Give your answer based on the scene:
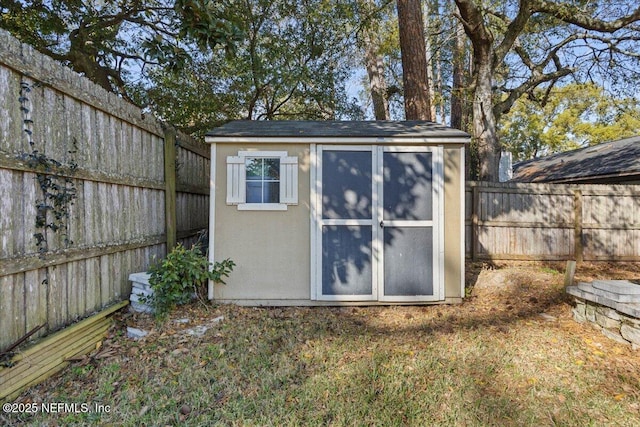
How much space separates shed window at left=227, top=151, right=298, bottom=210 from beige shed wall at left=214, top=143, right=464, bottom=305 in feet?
0.24

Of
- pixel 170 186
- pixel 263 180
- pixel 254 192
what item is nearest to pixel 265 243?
pixel 254 192

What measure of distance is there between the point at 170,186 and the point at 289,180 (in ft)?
5.71

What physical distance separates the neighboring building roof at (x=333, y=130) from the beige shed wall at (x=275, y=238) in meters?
0.15

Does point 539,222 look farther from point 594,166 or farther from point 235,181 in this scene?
point 235,181

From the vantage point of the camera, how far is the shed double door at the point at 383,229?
13.8 feet

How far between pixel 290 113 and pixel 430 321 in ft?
26.2

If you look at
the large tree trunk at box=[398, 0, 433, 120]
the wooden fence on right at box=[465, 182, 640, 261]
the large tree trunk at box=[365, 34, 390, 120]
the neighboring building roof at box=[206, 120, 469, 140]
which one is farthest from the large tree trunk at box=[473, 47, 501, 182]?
the large tree trunk at box=[365, 34, 390, 120]

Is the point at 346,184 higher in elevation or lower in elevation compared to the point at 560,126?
lower

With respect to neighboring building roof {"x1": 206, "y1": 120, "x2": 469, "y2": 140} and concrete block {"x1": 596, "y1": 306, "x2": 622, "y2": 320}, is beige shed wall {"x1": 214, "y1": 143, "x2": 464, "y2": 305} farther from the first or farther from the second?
concrete block {"x1": 596, "y1": 306, "x2": 622, "y2": 320}

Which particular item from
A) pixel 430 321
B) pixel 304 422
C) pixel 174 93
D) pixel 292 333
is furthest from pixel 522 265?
pixel 174 93

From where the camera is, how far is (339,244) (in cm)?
421

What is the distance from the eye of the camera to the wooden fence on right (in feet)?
21.3

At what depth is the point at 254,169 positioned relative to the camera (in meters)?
4.25

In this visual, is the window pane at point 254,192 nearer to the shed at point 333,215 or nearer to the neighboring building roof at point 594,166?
the shed at point 333,215
